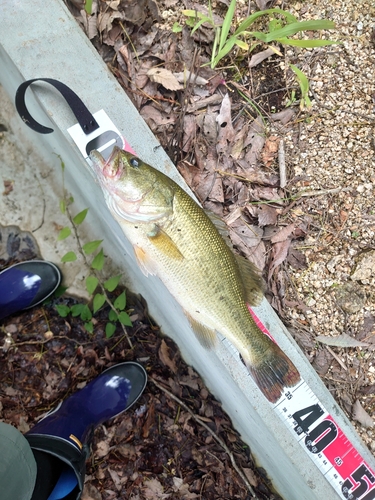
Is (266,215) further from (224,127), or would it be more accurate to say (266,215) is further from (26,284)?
(26,284)

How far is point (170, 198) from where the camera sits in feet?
7.11

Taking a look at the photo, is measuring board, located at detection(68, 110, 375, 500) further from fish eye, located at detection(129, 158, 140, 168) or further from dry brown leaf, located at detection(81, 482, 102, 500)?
dry brown leaf, located at detection(81, 482, 102, 500)

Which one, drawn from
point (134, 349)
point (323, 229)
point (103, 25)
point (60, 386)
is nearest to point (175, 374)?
point (134, 349)

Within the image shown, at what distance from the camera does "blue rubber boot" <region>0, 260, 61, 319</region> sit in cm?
325

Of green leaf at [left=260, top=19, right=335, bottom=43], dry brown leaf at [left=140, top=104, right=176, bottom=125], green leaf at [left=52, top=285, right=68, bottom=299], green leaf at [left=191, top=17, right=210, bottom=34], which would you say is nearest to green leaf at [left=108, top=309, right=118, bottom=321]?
green leaf at [left=52, top=285, right=68, bottom=299]

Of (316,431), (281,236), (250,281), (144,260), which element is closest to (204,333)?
(250,281)

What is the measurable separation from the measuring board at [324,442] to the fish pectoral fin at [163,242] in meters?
0.89

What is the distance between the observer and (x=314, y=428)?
2.78 meters

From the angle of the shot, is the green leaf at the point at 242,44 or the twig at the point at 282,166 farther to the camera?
the twig at the point at 282,166

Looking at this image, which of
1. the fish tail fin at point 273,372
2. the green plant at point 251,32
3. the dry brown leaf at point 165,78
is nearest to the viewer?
the fish tail fin at point 273,372

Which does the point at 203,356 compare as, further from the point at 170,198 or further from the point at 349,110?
the point at 349,110

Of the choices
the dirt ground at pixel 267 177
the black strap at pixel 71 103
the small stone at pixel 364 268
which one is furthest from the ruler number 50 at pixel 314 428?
the black strap at pixel 71 103

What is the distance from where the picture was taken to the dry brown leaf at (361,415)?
298 cm

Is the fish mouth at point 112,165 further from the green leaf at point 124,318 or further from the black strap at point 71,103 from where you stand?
the green leaf at point 124,318
